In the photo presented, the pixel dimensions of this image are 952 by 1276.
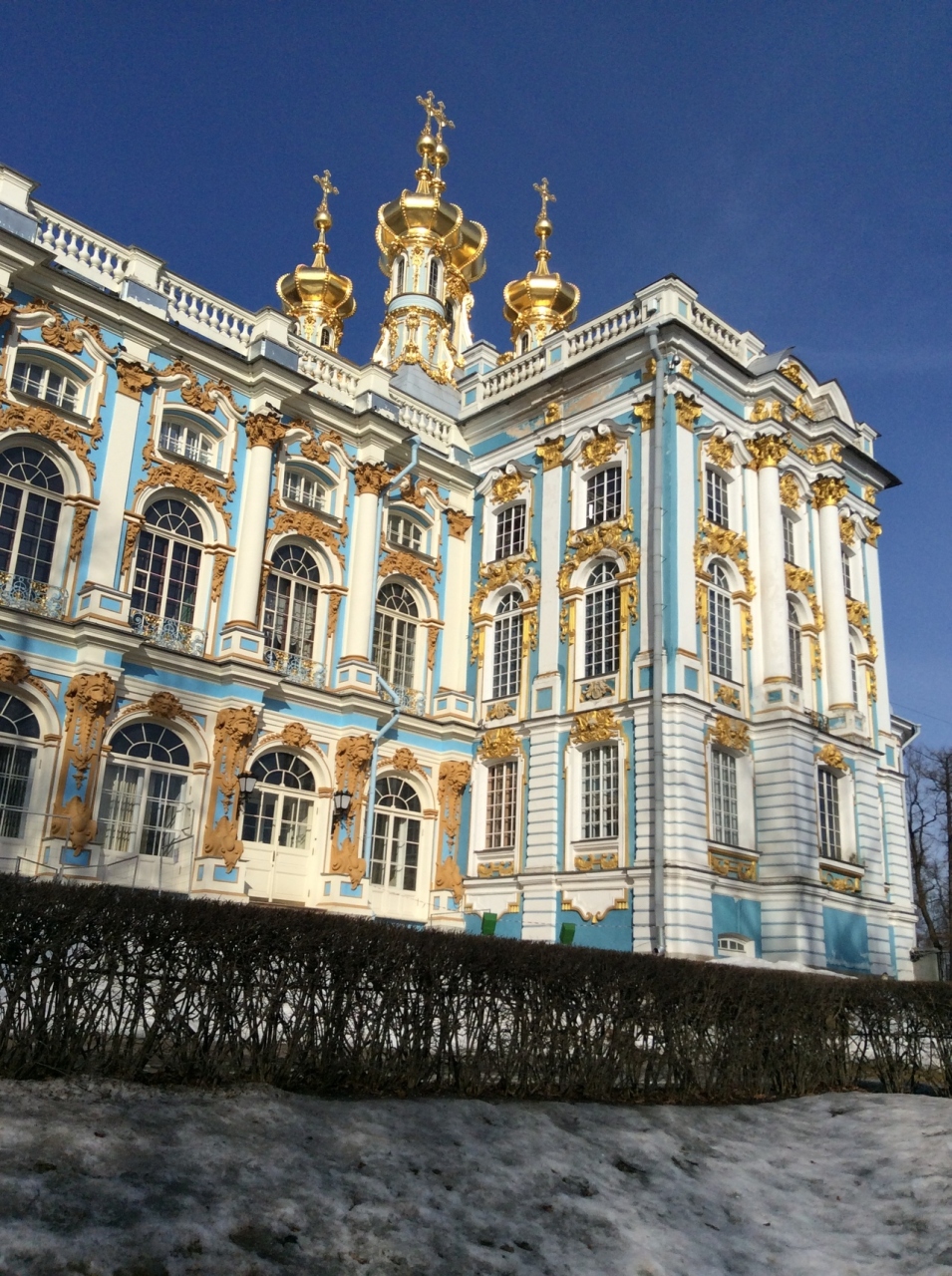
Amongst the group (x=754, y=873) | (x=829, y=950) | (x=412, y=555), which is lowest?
(x=829, y=950)

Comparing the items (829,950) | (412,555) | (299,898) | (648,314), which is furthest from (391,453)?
(829,950)

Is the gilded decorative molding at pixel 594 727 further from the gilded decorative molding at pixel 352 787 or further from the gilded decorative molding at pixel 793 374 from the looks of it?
the gilded decorative molding at pixel 793 374

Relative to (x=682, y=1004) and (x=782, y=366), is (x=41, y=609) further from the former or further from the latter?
(x=782, y=366)

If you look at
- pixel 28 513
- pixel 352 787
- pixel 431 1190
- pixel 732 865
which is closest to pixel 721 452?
pixel 732 865

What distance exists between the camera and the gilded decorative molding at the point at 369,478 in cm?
2369

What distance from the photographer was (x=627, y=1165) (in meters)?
7.13

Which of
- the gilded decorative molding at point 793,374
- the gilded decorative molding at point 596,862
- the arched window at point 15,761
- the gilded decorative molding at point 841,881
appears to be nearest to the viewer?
the arched window at point 15,761

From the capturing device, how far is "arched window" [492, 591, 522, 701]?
24.2 m

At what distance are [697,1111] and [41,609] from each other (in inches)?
540

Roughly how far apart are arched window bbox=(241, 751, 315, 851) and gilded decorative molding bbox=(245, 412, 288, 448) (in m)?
5.92

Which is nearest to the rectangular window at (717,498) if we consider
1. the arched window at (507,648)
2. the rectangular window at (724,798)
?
the arched window at (507,648)

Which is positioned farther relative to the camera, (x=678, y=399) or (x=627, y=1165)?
(x=678, y=399)

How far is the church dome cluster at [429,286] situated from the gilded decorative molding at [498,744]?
12.7 m

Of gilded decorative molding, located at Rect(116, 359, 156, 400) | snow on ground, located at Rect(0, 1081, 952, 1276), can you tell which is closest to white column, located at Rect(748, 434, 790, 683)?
gilded decorative molding, located at Rect(116, 359, 156, 400)
